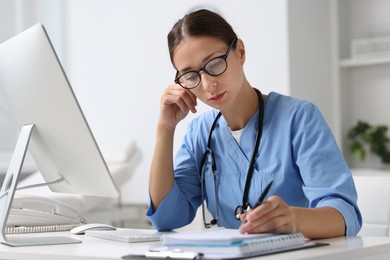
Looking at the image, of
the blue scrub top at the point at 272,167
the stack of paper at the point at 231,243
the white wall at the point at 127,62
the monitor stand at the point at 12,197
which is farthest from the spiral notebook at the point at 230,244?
the white wall at the point at 127,62

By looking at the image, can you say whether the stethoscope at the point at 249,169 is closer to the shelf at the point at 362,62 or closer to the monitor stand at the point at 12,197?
the monitor stand at the point at 12,197

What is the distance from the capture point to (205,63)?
161cm

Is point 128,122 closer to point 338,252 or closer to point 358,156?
point 358,156

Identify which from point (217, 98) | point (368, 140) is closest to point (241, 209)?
point (217, 98)

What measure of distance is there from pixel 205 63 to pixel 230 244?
20.9 inches

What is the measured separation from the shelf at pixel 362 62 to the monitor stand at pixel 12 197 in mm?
2464

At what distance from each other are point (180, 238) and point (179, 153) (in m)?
0.68

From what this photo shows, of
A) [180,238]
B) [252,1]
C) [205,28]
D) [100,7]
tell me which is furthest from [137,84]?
[180,238]

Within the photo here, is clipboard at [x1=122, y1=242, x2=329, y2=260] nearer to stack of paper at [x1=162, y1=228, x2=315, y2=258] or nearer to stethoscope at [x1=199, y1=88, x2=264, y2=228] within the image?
stack of paper at [x1=162, y1=228, x2=315, y2=258]

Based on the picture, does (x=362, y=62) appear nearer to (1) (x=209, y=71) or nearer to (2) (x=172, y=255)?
(1) (x=209, y=71)

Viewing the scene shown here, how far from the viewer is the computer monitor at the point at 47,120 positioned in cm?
148

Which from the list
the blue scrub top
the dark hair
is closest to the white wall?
the blue scrub top

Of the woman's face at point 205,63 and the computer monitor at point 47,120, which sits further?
the woman's face at point 205,63

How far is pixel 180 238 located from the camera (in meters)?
1.25
